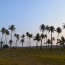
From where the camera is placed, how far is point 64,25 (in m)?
109

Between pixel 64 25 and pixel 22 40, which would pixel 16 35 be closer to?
pixel 22 40

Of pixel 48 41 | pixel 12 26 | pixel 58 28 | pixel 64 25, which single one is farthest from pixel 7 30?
pixel 64 25

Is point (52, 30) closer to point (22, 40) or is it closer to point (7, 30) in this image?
point (7, 30)

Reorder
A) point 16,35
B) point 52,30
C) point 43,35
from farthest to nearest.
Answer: point 16,35 → point 43,35 → point 52,30

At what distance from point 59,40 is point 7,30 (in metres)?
44.5

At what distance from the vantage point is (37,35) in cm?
15838

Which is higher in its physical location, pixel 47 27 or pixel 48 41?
pixel 47 27

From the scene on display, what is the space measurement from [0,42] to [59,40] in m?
60.3

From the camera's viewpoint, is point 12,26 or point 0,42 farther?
point 0,42

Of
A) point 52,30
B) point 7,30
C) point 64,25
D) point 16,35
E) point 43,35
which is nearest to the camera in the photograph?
point 64,25

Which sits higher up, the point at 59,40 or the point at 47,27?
the point at 47,27

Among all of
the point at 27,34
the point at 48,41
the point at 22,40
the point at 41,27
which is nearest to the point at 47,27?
the point at 41,27

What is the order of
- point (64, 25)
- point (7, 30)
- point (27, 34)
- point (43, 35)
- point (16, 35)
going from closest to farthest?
point (64, 25), point (43, 35), point (7, 30), point (27, 34), point (16, 35)

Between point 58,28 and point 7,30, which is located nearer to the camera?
point 58,28
